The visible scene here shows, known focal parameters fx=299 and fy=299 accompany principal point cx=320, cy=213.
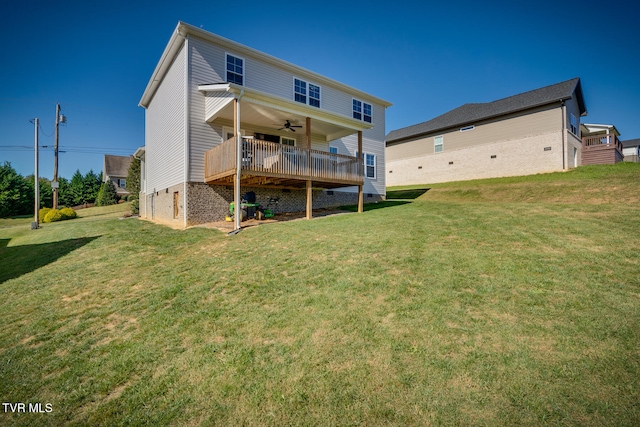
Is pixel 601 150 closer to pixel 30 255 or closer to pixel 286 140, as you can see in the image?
pixel 286 140

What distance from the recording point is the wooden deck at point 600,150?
2222 centimetres

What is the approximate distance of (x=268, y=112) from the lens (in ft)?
41.8

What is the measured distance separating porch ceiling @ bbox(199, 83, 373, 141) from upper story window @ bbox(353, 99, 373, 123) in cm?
426

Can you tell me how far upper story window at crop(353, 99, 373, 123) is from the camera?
63.3 feet

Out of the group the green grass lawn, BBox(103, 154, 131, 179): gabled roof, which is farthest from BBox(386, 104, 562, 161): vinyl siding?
BBox(103, 154, 131, 179): gabled roof

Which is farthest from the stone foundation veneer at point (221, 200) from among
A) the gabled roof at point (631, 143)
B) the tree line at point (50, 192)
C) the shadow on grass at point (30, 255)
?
the gabled roof at point (631, 143)

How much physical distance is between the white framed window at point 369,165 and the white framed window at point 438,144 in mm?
10587

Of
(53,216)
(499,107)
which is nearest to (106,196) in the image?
(53,216)

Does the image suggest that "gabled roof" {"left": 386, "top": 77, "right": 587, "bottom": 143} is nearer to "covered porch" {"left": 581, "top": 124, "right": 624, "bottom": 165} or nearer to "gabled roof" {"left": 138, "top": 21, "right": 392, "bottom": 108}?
"covered porch" {"left": 581, "top": 124, "right": 624, "bottom": 165}

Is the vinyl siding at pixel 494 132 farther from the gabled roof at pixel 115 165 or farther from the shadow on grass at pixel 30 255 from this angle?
the gabled roof at pixel 115 165

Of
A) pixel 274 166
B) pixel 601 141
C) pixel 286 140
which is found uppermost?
pixel 601 141

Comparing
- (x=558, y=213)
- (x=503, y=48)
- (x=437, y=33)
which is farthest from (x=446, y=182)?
(x=558, y=213)

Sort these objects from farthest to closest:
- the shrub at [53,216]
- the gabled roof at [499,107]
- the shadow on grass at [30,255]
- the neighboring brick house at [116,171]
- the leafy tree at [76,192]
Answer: the neighboring brick house at [116,171]
the leafy tree at [76,192]
the shrub at [53,216]
the gabled roof at [499,107]
the shadow on grass at [30,255]

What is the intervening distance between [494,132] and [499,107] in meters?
2.16
